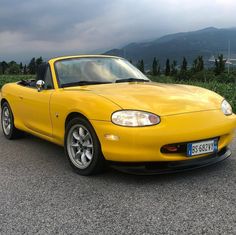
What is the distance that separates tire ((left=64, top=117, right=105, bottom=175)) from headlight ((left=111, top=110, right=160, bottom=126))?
0.35 m

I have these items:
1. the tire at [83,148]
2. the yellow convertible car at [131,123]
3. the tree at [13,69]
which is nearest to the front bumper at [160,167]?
the yellow convertible car at [131,123]

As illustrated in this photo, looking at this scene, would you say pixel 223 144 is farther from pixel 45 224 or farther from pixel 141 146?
pixel 45 224

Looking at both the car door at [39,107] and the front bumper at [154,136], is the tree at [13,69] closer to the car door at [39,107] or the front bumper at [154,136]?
the car door at [39,107]

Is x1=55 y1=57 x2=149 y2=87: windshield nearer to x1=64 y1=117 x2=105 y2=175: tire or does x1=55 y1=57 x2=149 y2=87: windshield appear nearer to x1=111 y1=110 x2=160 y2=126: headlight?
x1=64 y1=117 x2=105 y2=175: tire

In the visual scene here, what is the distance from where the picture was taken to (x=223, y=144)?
4.34 m

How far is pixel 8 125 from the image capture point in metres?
6.75

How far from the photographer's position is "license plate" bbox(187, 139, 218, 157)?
3.99 m

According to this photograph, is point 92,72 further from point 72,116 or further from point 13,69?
point 13,69

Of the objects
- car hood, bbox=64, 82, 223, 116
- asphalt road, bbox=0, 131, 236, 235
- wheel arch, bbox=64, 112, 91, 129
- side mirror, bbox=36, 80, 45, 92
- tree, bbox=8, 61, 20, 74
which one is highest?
side mirror, bbox=36, 80, 45, 92

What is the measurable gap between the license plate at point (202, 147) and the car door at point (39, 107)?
1.92m

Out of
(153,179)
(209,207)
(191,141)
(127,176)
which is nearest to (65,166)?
(127,176)

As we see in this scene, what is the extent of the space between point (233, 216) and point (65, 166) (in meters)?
2.34

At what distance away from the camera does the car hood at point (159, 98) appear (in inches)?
160

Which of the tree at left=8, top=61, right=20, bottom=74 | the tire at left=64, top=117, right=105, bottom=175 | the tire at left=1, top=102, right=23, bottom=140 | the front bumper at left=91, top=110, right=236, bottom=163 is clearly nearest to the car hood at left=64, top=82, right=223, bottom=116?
the front bumper at left=91, top=110, right=236, bottom=163
